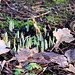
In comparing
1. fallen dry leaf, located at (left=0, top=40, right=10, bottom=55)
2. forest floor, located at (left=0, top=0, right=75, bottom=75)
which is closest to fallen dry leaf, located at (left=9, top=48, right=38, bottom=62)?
forest floor, located at (left=0, top=0, right=75, bottom=75)

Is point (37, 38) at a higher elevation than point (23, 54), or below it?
higher

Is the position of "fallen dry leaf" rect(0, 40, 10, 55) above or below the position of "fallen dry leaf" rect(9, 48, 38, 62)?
above

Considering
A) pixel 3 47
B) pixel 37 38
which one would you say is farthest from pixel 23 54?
pixel 37 38

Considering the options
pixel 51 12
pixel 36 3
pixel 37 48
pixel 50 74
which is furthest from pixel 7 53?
pixel 36 3

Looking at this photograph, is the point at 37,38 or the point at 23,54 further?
the point at 37,38

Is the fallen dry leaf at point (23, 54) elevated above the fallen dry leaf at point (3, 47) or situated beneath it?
situated beneath

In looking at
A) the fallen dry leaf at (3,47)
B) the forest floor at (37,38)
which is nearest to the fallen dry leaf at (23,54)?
the forest floor at (37,38)

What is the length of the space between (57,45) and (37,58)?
0.46m

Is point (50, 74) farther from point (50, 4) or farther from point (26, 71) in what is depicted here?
point (50, 4)

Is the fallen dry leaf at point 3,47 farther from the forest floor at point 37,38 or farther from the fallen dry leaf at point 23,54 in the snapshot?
the fallen dry leaf at point 23,54

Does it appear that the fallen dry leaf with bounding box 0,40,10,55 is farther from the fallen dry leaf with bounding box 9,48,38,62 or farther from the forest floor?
the fallen dry leaf with bounding box 9,48,38,62

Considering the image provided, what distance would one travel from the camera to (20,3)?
2.87 metres

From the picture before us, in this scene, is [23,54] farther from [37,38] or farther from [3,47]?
[37,38]

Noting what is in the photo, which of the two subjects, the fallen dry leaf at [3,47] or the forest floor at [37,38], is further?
the fallen dry leaf at [3,47]
